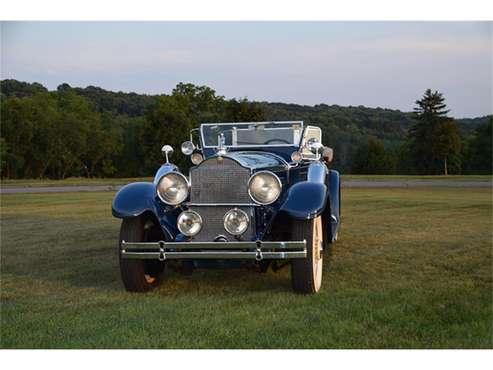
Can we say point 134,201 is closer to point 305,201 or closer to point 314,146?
point 305,201

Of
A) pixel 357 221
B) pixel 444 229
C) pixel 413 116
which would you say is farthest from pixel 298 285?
pixel 413 116

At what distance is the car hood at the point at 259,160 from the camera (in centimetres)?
586

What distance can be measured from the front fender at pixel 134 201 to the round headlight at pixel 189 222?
0.41 m

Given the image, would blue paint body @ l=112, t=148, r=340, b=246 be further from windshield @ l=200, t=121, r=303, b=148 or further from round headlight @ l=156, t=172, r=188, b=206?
windshield @ l=200, t=121, r=303, b=148

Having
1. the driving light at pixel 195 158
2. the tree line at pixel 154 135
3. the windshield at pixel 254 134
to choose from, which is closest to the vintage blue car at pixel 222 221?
the driving light at pixel 195 158

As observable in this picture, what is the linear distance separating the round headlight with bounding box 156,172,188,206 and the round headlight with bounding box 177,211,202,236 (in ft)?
0.70

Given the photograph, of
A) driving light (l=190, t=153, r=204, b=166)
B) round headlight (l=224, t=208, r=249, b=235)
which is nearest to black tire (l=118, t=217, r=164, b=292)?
round headlight (l=224, t=208, r=249, b=235)

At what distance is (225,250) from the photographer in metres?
5.36

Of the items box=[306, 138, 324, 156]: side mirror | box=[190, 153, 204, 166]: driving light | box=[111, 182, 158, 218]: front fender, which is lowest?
box=[111, 182, 158, 218]: front fender

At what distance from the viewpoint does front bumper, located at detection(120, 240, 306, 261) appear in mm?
5258

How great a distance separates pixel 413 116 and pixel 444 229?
4157cm

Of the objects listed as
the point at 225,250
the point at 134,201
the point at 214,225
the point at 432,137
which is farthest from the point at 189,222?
the point at 432,137

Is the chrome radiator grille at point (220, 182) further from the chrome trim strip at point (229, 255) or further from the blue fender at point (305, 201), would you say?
the chrome trim strip at point (229, 255)

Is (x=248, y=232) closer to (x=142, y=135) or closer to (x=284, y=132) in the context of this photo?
(x=284, y=132)
